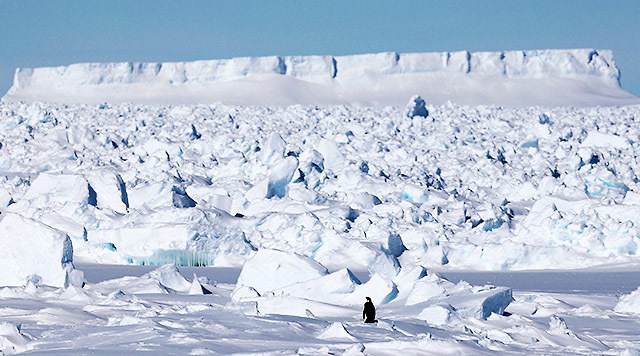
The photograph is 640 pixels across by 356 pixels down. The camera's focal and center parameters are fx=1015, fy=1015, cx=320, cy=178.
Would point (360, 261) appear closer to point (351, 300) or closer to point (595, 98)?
point (351, 300)

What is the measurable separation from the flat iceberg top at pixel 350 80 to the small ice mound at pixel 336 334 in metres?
52.2

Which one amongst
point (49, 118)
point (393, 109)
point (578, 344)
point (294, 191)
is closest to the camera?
point (578, 344)

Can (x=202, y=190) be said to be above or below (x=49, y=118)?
below

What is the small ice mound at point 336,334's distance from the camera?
8984 mm

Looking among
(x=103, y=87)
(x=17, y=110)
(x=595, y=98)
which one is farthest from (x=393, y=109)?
(x=103, y=87)

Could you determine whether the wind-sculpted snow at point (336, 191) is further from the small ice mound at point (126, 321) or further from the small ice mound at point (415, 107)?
the small ice mound at point (126, 321)

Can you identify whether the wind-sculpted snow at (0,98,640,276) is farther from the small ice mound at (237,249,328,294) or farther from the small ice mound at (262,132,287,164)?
the small ice mound at (237,249,328,294)

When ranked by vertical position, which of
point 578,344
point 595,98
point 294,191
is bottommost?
point 578,344

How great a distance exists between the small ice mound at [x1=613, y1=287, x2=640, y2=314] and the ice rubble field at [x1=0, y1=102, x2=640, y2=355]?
0.03m

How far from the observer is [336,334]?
905 cm

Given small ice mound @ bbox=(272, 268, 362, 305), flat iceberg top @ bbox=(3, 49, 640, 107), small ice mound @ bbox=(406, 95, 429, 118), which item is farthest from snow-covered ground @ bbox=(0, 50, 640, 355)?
flat iceberg top @ bbox=(3, 49, 640, 107)

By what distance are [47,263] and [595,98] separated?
173 ft

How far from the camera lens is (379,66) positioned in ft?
217

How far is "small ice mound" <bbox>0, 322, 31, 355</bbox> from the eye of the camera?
8305 millimetres
